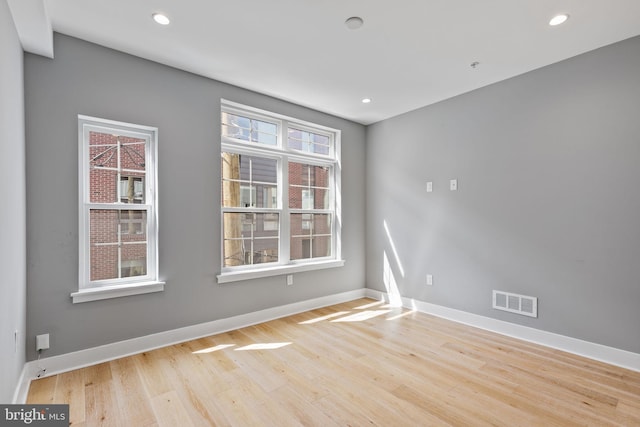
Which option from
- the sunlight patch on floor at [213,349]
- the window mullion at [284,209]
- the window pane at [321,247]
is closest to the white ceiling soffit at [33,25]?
the window mullion at [284,209]

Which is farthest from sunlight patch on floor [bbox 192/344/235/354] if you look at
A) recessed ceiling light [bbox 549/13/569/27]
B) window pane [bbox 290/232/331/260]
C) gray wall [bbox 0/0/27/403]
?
recessed ceiling light [bbox 549/13/569/27]

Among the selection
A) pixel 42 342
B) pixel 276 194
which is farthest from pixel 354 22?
pixel 42 342

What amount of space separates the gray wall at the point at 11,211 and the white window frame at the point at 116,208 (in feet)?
1.17

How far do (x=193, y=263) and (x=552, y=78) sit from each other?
3.97 meters

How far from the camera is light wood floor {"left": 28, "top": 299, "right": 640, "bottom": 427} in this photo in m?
1.94

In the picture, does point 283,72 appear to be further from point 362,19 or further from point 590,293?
point 590,293

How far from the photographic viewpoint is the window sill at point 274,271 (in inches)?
132

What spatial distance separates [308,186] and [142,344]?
265 centimetres

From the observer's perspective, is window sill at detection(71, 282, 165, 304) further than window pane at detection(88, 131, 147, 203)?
No

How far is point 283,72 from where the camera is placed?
10.2 feet

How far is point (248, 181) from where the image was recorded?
3.69 m

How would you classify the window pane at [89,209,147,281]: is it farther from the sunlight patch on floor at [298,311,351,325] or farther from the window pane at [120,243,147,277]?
the sunlight patch on floor at [298,311,351,325]

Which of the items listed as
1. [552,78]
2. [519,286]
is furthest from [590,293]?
[552,78]

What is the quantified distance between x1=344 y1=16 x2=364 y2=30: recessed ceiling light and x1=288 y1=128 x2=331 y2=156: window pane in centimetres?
187
